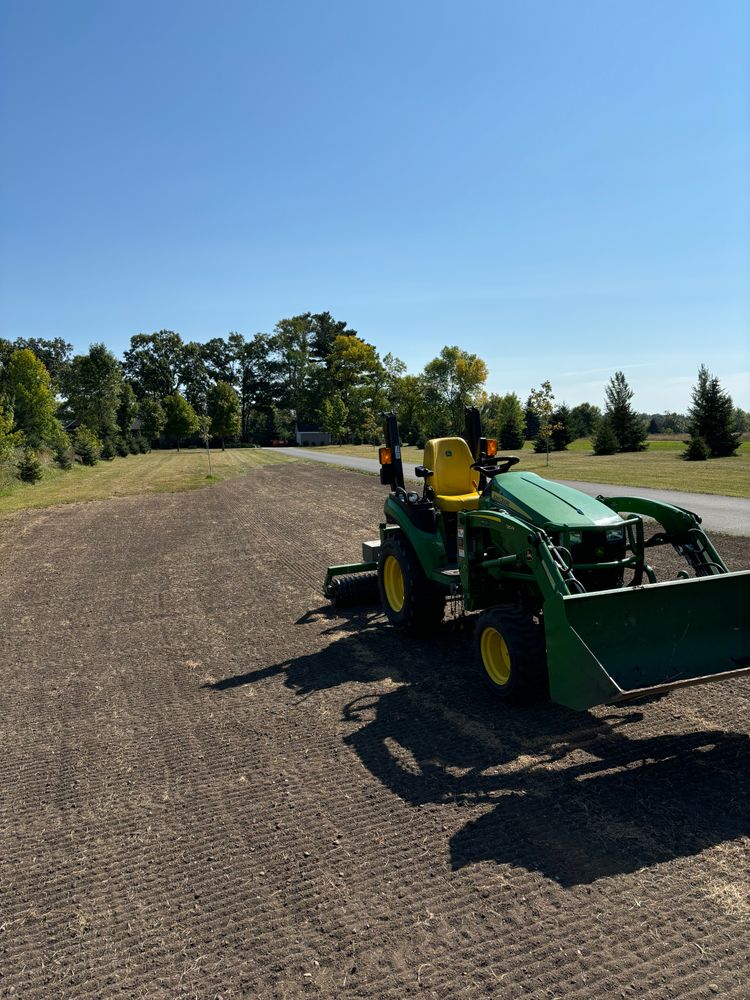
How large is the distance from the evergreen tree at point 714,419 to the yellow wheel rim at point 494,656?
31.0 m

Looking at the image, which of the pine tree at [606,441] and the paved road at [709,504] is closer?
the paved road at [709,504]

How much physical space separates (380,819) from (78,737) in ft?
8.10

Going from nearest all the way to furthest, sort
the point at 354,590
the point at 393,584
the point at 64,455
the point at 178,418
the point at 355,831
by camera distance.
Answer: the point at 355,831 → the point at 393,584 → the point at 354,590 → the point at 64,455 → the point at 178,418

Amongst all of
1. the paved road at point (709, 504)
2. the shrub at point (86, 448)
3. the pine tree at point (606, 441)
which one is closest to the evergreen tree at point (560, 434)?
the pine tree at point (606, 441)

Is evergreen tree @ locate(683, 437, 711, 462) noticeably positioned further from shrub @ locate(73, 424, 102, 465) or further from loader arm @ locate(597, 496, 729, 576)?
shrub @ locate(73, 424, 102, 465)

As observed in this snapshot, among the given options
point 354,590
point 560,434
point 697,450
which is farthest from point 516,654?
point 560,434

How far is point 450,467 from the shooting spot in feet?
21.6

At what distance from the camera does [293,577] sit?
31.4 ft

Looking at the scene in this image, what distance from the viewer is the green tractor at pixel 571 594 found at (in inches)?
161

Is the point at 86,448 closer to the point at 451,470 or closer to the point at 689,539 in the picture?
the point at 451,470

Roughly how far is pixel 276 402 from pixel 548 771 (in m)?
86.8

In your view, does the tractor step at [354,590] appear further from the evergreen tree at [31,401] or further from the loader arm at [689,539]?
the evergreen tree at [31,401]

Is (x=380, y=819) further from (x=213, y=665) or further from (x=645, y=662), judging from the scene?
(x=213, y=665)

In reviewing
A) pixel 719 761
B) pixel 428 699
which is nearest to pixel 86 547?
pixel 428 699
